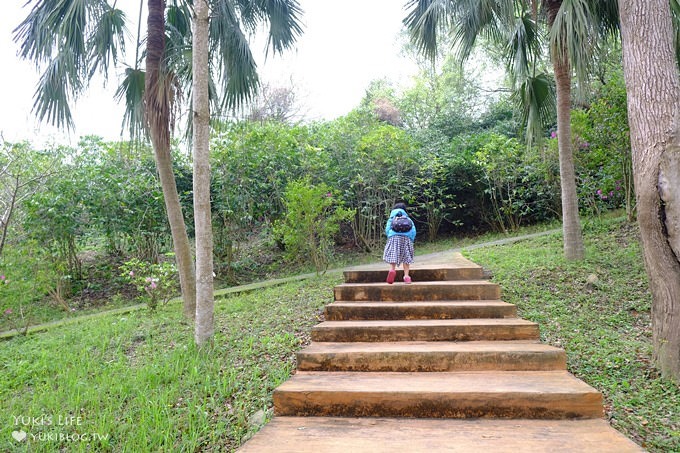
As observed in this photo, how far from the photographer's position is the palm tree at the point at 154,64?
5.02 m

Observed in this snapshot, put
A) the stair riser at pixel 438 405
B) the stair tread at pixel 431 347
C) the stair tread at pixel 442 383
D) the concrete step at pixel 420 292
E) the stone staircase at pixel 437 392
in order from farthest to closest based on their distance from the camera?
the concrete step at pixel 420 292
the stair tread at pixel 431 347
the stair tread at pixel 442 383
the stair riser at pixel 438 405
the stone staircase at pixel 437 392

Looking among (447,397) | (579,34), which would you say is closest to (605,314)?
(447,397)

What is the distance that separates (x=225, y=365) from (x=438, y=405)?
1.86 metres

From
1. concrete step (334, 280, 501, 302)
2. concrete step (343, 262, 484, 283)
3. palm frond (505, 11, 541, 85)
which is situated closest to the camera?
concrete step (334, 280, 501, 302)

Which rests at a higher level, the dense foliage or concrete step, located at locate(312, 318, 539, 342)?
the dense foliage

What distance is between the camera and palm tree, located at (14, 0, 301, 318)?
5023 millimetres

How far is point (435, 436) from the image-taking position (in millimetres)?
2381

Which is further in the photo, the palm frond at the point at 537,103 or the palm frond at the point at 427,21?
the palm frond at the point at 537,103

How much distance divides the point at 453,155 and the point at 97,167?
28.3ft

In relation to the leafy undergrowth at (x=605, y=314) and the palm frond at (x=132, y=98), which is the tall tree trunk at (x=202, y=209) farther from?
the leafy undergrowth at (x=605, y=314)

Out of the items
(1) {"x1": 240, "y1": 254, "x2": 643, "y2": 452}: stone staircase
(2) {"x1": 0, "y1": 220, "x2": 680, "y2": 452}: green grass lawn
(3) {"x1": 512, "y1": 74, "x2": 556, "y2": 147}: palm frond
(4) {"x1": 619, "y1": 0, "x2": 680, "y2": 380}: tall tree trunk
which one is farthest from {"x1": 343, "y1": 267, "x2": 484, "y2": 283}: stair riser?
(3) {"x1": 512, "y1": 74, "x2": 556, "y2": 147}: palm frond

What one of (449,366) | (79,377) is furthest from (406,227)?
(79,377)

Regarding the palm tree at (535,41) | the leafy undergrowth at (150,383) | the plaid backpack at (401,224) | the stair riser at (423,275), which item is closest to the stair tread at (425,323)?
the leafy undergrowth at (150,383)

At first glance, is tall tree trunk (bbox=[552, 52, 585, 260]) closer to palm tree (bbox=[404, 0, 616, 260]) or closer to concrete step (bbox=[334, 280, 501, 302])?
palm tree (bbox=[404, 0, 616, 260])
